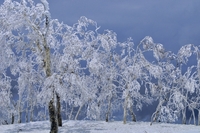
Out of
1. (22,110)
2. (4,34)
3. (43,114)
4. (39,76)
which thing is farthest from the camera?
(43,114)

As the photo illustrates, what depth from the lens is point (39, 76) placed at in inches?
1305

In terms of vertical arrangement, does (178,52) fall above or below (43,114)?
above

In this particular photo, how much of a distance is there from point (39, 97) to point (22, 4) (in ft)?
25.2

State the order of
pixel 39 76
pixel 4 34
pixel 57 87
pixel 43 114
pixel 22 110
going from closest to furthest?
pixel 57 87
pixel 4 34
pixel 39 76
pixel 22 110
pixel 43 114

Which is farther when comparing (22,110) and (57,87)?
(22,110)

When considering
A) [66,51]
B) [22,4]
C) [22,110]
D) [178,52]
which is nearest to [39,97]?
[66,51]

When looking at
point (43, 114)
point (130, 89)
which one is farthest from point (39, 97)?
point (43, 114)

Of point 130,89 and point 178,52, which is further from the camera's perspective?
point 178,52

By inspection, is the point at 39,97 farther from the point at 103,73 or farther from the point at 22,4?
the point at 103,73

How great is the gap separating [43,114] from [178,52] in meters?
23.5

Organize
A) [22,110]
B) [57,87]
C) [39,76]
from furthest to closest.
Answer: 1. [22,110]
2. [39,76]
3. [57,87]

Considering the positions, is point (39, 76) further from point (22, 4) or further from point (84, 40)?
point (22, 4)

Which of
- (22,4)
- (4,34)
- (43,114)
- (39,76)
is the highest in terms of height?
(22,4)

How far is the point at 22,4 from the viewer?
25094mm
